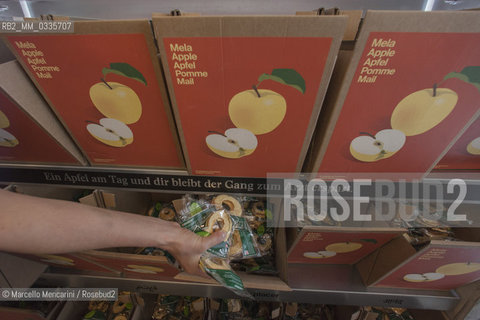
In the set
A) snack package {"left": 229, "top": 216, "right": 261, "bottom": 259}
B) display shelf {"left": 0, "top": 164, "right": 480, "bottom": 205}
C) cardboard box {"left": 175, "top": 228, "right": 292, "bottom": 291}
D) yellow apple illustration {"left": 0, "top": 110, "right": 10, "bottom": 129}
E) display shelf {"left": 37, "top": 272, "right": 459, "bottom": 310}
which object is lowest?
display shelf {"left": 37, "top": 272, "right": 459, "bottom": 310}

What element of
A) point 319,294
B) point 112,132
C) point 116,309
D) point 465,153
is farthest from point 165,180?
point 116,309

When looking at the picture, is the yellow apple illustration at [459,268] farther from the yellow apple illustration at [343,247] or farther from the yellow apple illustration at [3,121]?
the yellow apple illustration at [3,121]

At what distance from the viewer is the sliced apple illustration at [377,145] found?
2.16ft

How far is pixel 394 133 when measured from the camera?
65cm

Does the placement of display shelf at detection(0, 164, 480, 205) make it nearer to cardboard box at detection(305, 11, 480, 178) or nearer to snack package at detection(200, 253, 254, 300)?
cardboard box at detection(305, 11, 480, 178)

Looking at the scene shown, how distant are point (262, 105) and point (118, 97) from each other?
0.42 metres

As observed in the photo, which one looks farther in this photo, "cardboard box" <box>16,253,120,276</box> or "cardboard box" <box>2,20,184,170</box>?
"cardboard box" <box>16,253,120,276</box>

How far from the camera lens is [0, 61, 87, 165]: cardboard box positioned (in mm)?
637

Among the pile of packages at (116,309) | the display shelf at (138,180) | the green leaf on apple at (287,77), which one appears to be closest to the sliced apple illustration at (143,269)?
the display shelf at (138,180)

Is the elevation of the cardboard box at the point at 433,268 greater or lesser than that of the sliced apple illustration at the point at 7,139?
lesser

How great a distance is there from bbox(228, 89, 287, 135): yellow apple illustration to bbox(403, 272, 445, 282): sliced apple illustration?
92cm

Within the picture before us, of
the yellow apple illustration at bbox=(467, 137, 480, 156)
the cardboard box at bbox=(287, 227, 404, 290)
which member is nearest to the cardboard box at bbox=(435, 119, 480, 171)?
the yellow apple illustration at bbox=(467, 137, 480, 156)

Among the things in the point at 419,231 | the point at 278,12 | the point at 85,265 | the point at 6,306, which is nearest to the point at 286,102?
the point at 278,12

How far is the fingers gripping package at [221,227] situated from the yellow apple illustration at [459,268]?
745mm
